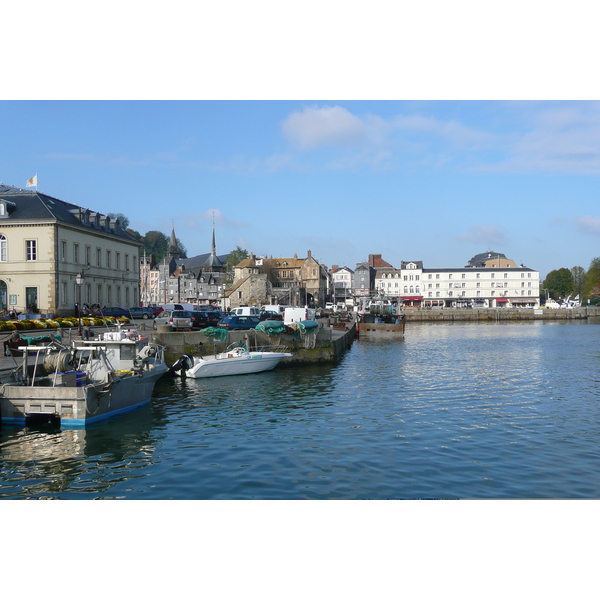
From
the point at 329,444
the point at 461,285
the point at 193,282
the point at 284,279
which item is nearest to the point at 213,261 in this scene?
the point at 193,282

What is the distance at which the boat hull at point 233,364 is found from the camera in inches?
1121

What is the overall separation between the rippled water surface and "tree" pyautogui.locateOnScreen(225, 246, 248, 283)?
98.6 metres

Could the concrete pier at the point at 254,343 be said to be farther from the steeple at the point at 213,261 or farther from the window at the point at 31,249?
the steeple at the point at 213,261

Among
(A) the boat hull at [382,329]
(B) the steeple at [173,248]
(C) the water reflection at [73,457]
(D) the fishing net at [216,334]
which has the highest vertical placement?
(B) the steeple at [173,248]

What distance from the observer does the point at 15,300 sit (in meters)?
49.2

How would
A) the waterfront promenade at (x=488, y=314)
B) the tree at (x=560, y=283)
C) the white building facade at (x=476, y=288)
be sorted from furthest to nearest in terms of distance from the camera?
1. the tree at (x=560, y=283)
2. the white building facade at (x=476, y=288)
3. the waterfront promenade at (x=488, y=314)

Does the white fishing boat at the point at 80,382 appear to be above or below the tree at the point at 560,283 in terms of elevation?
below

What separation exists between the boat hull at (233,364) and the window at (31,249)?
90.3ft

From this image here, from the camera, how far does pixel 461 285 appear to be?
131 metres

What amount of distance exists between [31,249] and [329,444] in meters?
41.9

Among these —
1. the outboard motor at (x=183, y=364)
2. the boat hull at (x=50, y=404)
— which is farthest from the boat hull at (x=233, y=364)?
the boat hull at (x=50, y=404)

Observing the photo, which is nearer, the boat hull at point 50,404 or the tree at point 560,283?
the boat hull at point 50,404

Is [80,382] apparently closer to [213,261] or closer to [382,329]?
[382,329]

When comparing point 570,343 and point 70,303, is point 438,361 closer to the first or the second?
point 570,343
